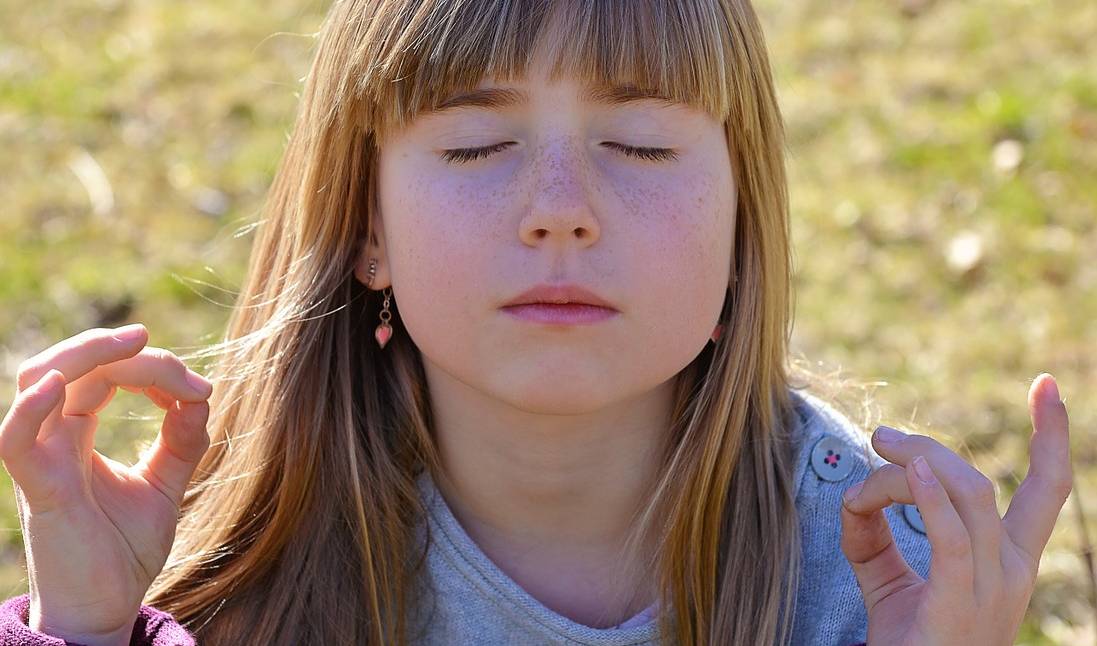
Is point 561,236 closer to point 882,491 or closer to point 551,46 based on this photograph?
point 551,46

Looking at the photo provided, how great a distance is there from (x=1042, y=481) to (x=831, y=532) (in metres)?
0.50

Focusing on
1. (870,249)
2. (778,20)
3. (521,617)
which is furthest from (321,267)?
(778,20)

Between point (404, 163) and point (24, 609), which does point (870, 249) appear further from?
point (24, 609)

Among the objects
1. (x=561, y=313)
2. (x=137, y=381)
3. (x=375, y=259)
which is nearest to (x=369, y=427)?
(x=375, y=259)

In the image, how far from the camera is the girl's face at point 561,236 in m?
2.03

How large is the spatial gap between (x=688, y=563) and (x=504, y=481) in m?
0.34

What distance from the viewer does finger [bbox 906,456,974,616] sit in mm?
1823

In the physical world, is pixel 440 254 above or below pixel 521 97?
below

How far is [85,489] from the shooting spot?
2066mm

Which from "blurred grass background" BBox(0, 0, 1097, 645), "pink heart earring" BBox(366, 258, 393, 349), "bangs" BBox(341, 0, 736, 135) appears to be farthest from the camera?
"blurred grass background" BBox(0, 0, 1097, 645)

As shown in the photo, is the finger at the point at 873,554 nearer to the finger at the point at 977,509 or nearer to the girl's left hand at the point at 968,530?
the girl's left hand at the point at 968,530

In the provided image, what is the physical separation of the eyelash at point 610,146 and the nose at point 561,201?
7 centimetres

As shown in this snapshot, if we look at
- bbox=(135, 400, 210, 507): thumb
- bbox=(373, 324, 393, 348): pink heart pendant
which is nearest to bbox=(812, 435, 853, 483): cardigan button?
bbox=(373, 324, 393, 348): pink heart pendant

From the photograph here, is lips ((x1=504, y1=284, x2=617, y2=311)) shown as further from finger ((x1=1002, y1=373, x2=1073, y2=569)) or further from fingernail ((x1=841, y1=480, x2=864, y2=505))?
finger ((x1=1002, y1=373, x2=1073, y2=569))
